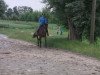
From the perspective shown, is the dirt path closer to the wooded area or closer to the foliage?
the wooded area

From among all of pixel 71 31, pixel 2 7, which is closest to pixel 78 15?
pixel 71 31

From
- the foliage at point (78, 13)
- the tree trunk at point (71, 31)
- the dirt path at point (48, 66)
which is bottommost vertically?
the dirt path at point (48, 66)

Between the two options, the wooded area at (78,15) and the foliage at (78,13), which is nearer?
the wooded area at (78,15)

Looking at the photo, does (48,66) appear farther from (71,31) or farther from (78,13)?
(71,31)

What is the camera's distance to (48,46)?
25047 millimetres

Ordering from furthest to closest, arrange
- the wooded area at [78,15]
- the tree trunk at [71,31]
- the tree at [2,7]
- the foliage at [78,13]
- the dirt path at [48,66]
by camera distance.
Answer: the tree at [2,7], the tree trunk at [71,31], the foliage at [78,13], the wooded area at [78,15], the dirt path at [48,66]

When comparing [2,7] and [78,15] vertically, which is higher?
[2,7]

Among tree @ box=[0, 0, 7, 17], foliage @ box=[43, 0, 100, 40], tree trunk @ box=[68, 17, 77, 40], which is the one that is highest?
tree @ box=[0, 0, 7, 17]

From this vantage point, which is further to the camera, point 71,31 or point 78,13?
point 71,31

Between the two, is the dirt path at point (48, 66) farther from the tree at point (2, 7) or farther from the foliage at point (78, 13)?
the tree at point (2, 7)

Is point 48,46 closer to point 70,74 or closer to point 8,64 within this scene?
point 8,64

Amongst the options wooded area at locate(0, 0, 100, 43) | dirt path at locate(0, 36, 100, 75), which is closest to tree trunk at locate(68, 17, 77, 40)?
wooded area at locate(0, 0, 100, 43)

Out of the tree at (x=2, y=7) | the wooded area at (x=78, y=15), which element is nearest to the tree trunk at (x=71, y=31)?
the wooded area at (x=78, y=15)

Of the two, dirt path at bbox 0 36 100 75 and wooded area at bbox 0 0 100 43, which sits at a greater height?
wooded area at bbox 0 0 100 43
